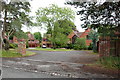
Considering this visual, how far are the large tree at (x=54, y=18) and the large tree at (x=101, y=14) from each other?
1830cm

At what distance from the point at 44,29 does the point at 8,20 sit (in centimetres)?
1445

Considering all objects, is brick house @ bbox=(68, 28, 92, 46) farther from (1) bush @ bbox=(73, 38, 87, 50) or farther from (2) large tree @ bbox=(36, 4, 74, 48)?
(2) large tree @ bbox=(36, 4, 74, 48)

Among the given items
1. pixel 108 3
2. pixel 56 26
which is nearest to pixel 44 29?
pixel 56 26

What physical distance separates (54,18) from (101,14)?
63.4 feet

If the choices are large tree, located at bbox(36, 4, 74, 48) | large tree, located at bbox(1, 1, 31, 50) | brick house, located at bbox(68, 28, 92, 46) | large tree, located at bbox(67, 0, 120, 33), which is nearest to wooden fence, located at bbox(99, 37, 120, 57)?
large tree, located at bbox(67, 0, 120, 33)

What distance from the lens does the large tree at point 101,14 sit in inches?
235

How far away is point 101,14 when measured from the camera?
21.6ft

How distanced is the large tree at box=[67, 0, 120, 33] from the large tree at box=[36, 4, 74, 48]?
18.3m

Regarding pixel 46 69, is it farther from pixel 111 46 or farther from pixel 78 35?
pixel 78 35

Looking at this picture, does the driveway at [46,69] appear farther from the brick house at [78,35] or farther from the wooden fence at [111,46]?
the brick house at [78,35]

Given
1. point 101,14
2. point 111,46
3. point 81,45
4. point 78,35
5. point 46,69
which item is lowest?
point 46,69

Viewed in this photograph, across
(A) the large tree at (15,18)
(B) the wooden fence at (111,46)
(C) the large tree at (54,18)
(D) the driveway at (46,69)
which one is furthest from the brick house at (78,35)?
(D) the driveway at (46,69)

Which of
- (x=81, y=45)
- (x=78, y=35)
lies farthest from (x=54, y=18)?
(x=78, y=35)

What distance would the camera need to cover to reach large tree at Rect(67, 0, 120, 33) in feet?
19.6
